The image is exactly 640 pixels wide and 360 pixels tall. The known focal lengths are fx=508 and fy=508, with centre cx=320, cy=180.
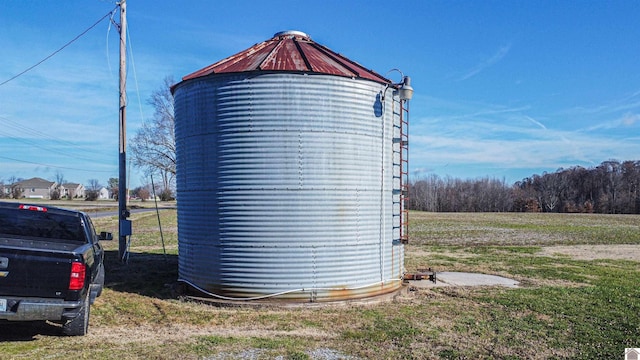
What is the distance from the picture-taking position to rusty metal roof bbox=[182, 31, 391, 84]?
988cm

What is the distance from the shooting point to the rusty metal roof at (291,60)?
9875mm

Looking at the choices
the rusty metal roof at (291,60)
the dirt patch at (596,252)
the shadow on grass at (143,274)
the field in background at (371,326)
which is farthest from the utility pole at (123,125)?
the dirt patch at (596,252)

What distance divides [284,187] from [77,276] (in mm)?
3963

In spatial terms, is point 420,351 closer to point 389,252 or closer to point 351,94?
point 389,252

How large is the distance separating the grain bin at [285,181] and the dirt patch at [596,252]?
40.7 feet

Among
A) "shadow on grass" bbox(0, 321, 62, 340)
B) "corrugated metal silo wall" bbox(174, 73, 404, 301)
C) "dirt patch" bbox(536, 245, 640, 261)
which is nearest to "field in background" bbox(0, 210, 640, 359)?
"shadow on grass" bbox(0, 321, 62, 340)

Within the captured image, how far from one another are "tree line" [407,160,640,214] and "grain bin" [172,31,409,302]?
3425 inches

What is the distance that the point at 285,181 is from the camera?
956 cm

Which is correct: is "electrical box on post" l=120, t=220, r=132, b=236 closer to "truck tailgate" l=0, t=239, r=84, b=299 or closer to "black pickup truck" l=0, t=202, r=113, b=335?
"black pickup truck" l=0, t=202, r=113, b=335

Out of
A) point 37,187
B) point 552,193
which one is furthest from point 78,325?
point 37,187

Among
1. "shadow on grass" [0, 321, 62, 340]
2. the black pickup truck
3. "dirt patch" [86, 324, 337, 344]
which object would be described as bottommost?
"dirt patch" [86, 324, 337, 344]

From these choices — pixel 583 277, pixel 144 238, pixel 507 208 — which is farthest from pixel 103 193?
pixel 583 277

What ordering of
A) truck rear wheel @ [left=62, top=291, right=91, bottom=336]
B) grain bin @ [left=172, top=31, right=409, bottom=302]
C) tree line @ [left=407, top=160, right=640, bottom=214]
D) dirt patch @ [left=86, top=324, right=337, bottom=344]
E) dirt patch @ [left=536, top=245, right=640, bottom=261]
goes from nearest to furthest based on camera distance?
truck rear wheel @ [left=62, top=291, right=91, bottom=336] → dirt patch @ [left=86, top=324, right=337, bottom=344] → grain bin @ [left=172, top=31, right=409, bottom=302] → dirt patch @ [left=536, top=245, right=640, bottom=261] → tree line @ [left=407, top=160, right=640, bottom=214]

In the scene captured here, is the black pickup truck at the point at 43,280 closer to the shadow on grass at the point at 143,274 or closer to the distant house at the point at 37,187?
the shadow on grass at the point at 143,274
